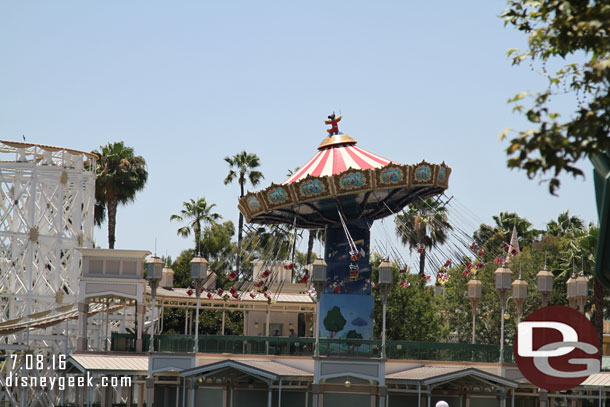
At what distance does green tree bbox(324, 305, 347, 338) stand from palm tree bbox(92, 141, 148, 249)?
101ft

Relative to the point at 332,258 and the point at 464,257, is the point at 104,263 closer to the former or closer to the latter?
the point at 332,258

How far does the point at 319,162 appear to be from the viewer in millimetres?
44281

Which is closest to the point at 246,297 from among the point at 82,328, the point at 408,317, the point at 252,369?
the point at 82,328

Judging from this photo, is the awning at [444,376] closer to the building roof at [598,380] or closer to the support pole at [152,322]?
the building roof at [598,380]

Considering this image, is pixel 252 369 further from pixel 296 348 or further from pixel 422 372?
pixel 422 372

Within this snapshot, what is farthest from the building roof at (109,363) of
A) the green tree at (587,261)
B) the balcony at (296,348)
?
the green tree at (587,261)

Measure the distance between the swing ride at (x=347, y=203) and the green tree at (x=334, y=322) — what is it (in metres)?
0.06

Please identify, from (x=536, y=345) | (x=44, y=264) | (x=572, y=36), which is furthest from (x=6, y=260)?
(x=572, y=36)

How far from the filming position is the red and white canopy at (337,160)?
142 ft

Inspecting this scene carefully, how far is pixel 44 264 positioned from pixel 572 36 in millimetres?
46051

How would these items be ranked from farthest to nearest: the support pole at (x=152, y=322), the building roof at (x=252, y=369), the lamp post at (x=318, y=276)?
the support pole at (x=152, y=322), the lamp post at (x=318, y=276), the building roof at (x=252, y=369)

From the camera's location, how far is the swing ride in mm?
41156

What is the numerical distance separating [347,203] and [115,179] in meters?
31.6

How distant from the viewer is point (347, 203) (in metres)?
42.5
